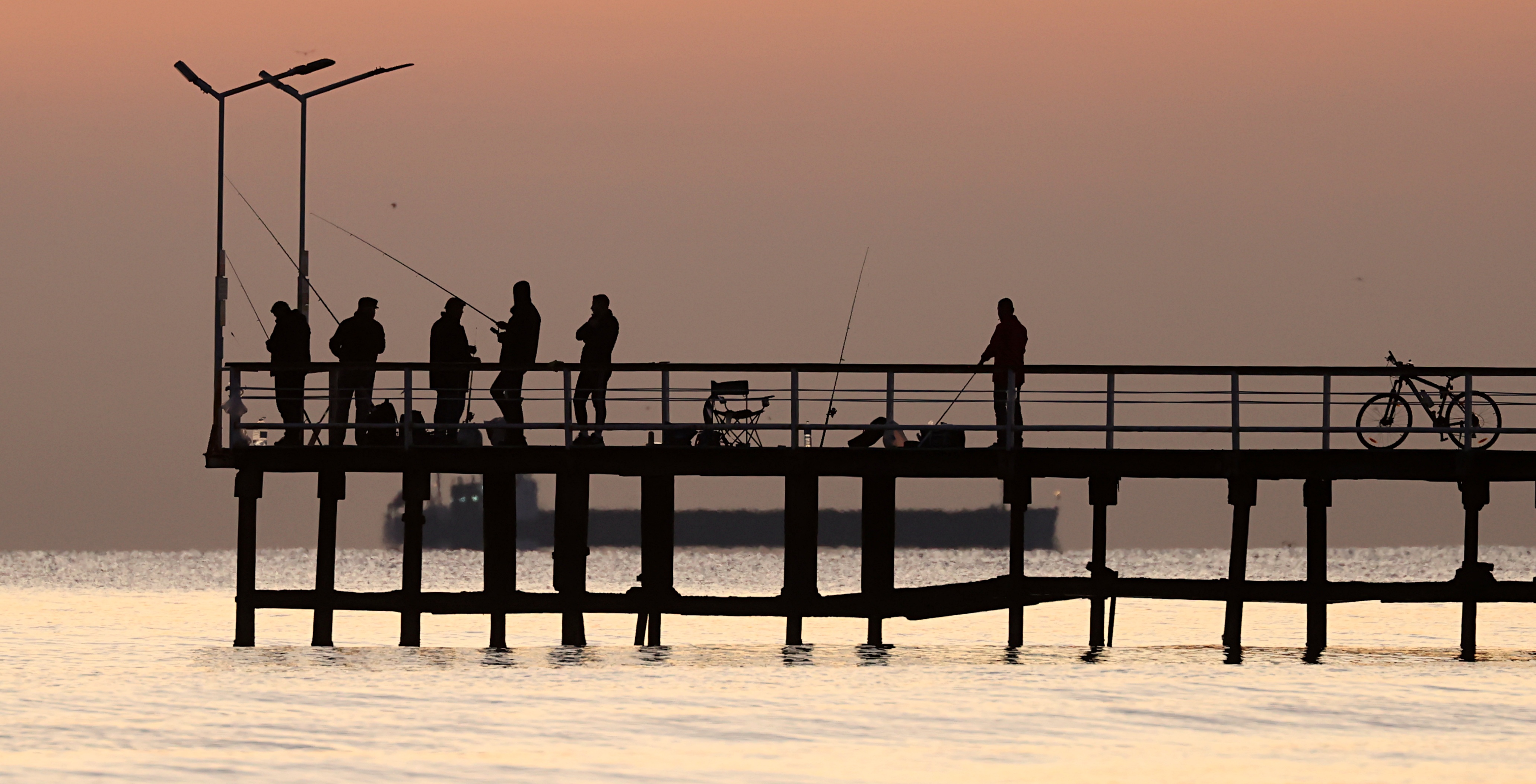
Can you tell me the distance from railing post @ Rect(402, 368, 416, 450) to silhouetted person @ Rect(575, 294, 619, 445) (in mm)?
1908

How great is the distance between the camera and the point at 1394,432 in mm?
27156

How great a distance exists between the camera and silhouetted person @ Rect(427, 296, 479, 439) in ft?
89.4

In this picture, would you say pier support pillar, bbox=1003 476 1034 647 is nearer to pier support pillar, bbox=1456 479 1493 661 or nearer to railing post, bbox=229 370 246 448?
pier support pillar, bbox=1456 479 1493 661

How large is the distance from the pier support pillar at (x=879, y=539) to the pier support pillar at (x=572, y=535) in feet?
10.9

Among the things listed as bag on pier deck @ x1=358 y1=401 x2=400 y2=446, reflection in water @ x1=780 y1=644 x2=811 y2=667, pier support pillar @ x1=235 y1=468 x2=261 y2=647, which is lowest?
reflection in water @ x1=780 y1=644 x2=811 y2=667

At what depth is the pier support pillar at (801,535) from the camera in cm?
2756

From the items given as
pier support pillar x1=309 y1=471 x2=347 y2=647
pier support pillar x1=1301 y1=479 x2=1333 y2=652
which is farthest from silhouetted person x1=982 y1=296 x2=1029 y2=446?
pier support pillar x1=309 y1=471 x2=347 y2=647

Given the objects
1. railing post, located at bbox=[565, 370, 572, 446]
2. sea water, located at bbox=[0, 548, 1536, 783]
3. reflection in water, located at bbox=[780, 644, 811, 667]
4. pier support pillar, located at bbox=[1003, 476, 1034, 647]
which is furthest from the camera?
reflection in water, located at bbox=[780, 644, 811, 667]

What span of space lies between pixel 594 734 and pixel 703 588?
60.5 meters

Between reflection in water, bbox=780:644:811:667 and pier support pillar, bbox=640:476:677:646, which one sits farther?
reflection in water, bbox=780:644:811:667

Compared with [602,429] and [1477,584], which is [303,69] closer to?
[602,429]

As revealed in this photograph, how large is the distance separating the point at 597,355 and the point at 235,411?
4.38m

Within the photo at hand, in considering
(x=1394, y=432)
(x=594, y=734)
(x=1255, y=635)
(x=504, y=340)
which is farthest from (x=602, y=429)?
(x=1255, y=635)

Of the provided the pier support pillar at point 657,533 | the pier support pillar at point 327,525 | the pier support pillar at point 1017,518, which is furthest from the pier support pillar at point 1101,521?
the pier support pillar at point 327,525
